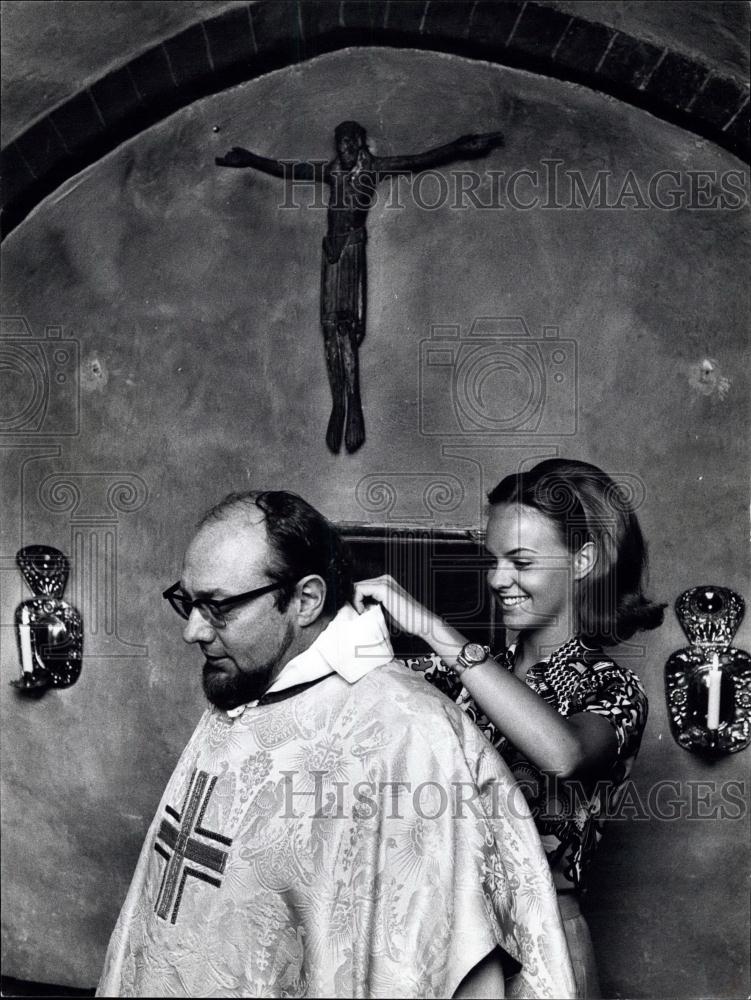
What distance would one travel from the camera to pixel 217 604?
2.54m

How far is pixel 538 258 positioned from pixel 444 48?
692 mm

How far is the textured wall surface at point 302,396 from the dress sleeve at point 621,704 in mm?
733

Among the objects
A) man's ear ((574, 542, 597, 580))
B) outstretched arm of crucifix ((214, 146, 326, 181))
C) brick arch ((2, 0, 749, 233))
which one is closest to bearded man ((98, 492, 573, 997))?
man's ear ((574, 542, 597, 580))

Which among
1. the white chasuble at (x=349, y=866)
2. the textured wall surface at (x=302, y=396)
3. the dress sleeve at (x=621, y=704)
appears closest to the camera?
the white chasuble at (x=349, y=866)

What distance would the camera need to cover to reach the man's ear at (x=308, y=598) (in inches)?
103

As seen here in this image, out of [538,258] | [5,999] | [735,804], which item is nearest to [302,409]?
[538,258]

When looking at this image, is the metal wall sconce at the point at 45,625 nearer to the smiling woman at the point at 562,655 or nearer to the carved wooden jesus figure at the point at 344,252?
the carved wooden jesus figure at the point at 344,252

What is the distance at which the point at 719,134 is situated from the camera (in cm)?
348

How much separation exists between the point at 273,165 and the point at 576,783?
6.86 feet

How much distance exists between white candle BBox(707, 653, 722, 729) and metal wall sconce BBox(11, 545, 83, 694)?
1.92 m

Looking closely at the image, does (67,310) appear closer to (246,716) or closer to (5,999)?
(246,716)

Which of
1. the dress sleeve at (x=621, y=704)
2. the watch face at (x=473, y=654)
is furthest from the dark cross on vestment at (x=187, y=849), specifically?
the dress sleeve at (x=621, y=704)

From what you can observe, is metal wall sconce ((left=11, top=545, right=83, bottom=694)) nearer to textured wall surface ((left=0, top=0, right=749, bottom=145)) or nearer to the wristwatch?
textured wall surface ((left=0, top=0, right=749, bottom=145))

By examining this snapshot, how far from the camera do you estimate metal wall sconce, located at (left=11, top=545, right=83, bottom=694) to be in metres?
3.73
